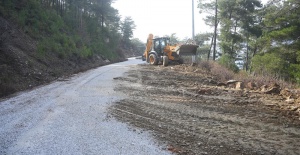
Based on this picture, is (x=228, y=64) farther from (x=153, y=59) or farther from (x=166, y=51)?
(x=153, y=59)

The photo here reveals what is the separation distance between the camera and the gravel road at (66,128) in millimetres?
3664

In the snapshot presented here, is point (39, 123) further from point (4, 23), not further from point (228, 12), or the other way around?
point (228, 12)

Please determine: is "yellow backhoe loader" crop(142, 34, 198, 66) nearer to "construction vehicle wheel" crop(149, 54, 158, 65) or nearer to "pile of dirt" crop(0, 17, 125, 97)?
"construction vehicle wheel" crop(149, 54, 158, 65)

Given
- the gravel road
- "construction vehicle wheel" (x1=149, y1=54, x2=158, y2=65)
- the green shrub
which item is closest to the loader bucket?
the green shrub

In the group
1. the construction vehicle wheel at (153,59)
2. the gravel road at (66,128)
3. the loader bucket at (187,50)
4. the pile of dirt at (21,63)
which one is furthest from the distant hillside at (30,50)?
the loader bucket at (187,50)

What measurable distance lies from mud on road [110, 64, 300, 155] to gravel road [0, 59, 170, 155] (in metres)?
0.40

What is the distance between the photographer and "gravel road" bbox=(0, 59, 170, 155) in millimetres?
3664

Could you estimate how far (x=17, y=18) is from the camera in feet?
45.0

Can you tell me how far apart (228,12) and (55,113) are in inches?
982

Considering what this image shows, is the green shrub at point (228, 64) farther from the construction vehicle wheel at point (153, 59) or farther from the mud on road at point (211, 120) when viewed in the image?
the mud on road at point (211, 120)

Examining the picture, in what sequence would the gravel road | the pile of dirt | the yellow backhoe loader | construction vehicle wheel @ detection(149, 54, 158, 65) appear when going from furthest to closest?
construction vehicle wheel @ detection(149, 54, 158, 65) → the yellow backhoe loader → the pile of dirt → the gravel road

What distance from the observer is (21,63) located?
30.9 ft

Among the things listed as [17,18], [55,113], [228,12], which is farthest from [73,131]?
[228,12]

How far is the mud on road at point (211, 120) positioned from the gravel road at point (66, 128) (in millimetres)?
397
